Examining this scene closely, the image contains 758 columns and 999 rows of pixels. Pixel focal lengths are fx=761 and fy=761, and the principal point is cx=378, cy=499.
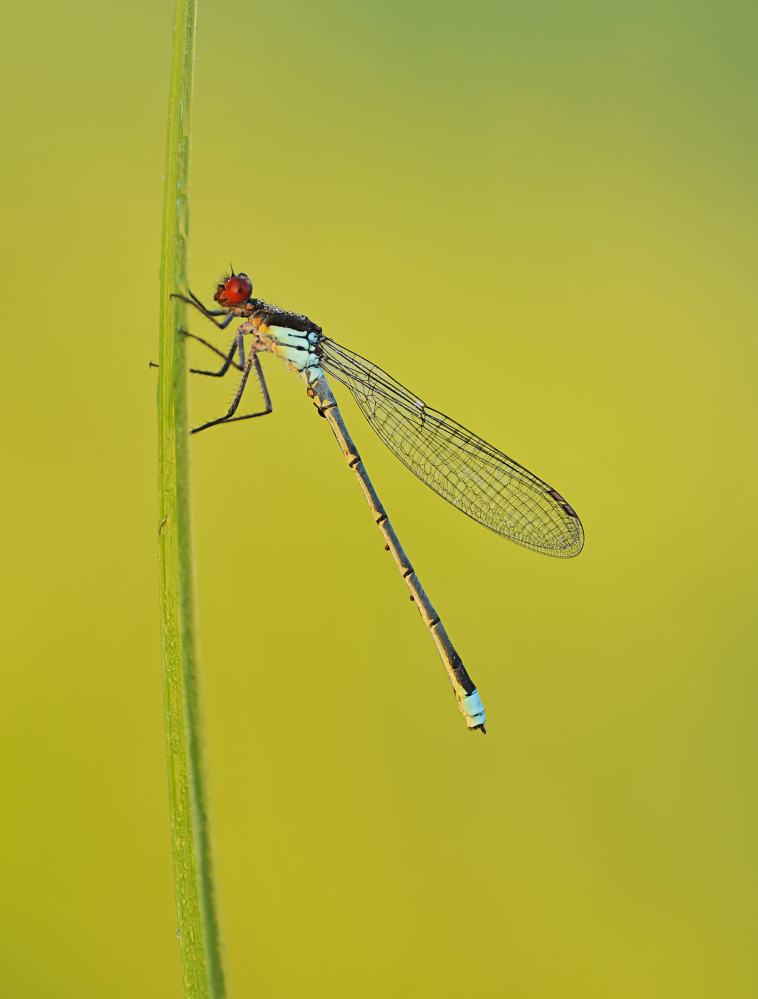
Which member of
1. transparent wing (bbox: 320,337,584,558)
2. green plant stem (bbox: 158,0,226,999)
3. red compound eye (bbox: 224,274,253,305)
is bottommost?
green plant stem (bbox: 158,0,226,999)

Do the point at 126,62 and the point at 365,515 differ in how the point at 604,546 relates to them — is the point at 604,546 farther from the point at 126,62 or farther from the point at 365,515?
the point at 126,62

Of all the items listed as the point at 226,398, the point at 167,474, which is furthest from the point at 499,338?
the point at 167,474

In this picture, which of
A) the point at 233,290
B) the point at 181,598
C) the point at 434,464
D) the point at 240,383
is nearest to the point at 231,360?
the point at 240,383

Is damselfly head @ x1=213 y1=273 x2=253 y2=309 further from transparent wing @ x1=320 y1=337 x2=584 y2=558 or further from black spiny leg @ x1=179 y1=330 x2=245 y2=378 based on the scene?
transparent wing @ x1=320 y1=337 x2=584 y2=558

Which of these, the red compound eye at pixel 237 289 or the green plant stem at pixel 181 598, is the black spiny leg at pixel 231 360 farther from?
the green plant stem at pixel 181 598

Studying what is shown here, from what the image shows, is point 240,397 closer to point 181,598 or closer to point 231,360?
point 231,360

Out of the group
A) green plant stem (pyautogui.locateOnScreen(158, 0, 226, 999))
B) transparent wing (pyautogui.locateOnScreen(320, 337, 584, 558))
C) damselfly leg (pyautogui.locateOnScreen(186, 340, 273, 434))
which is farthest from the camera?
transparent wing (pyautogui.locateOnScreen(320, 337, 584, 558))

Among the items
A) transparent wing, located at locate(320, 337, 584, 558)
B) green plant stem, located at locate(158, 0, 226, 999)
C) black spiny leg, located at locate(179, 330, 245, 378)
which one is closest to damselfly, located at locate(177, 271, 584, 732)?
transparent wing, located at locate(320, 337, 584, 558)
